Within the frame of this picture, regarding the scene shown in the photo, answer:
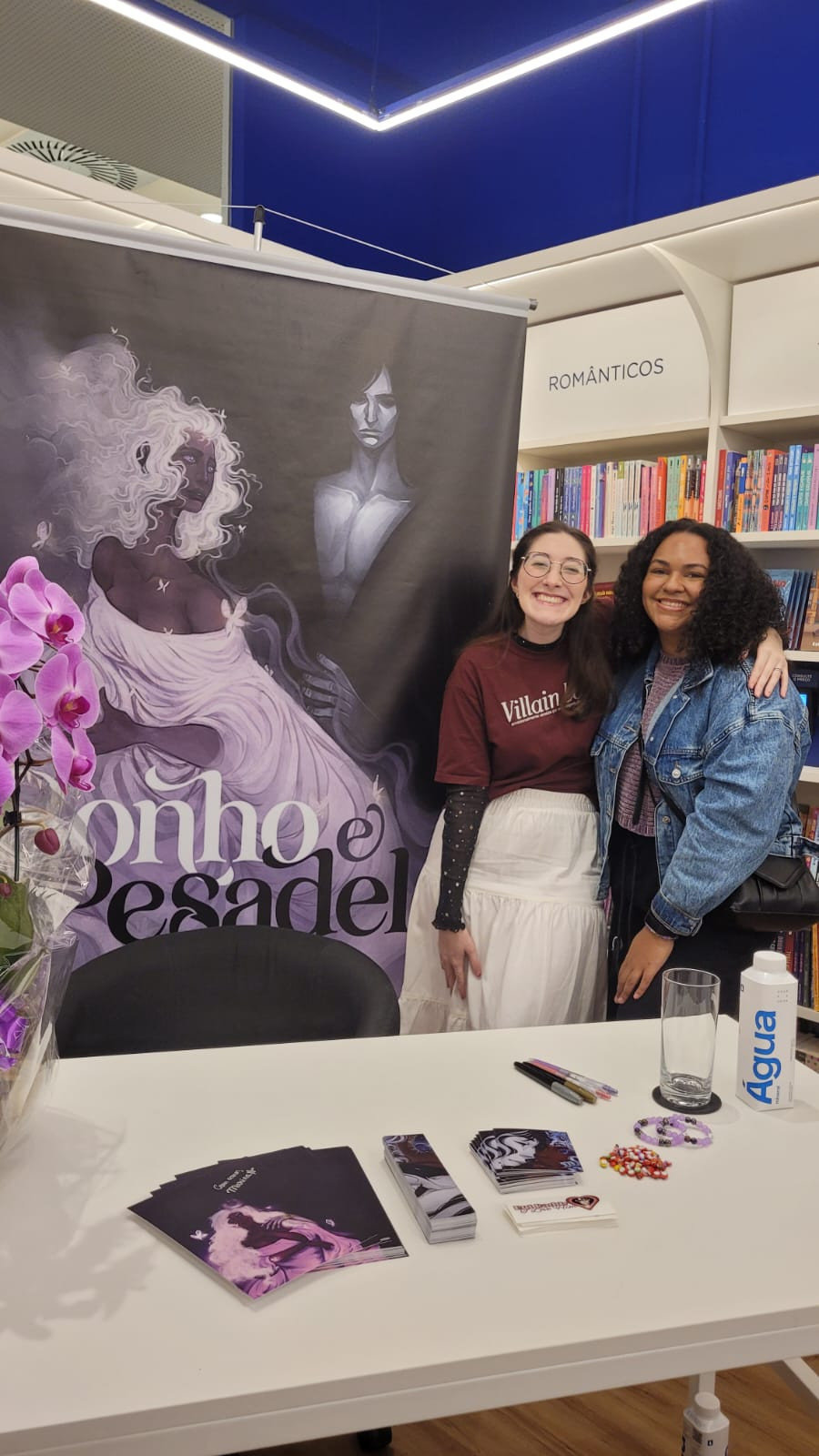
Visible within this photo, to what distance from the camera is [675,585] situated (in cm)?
218

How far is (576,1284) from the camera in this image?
0.97 m

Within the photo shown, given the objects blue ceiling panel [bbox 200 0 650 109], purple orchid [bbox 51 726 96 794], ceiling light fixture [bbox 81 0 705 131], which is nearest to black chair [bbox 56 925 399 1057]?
purple orchid [bbox 51 726 96 794]

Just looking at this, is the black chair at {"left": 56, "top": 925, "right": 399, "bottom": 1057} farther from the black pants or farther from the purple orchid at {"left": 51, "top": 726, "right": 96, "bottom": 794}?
the purple orchid at {"left": 51, "top": 726, "right": 96, "bottom": 794}

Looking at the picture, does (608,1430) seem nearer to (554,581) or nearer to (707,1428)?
(707,1428)

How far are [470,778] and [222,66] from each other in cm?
349

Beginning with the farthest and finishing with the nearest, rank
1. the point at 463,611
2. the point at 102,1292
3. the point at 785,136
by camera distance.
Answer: the point at 785,136, the point at 463,611, the point at 102,1292

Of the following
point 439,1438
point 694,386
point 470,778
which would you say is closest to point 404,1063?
point 439,1438

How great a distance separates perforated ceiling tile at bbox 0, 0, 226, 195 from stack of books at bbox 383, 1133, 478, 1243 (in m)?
3.99

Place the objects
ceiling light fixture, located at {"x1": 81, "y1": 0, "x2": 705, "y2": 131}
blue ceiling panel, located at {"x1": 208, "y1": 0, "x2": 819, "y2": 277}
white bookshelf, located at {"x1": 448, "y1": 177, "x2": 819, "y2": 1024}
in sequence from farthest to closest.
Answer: blue ceiling panel, located at {"x1": 208, "y1": 0, "x2": 819, "y2": 277} → white bookshelf, located at {"x1": 448, "y1": 177, "x2": 819, "y2": 1024} → ceiling light fixture, located at {"x1": 81, "y1": 0, "x2": 705, "y2": 131}

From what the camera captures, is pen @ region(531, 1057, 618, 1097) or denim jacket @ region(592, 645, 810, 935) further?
denim jacket @ region(592, 645, 810, 935)

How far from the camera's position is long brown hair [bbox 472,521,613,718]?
2.30 m

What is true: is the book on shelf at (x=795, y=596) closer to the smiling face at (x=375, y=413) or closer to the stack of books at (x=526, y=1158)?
the smiling face at (x=375, y=413)

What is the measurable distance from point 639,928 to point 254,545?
117 centimetres

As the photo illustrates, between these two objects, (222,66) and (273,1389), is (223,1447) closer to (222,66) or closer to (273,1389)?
(273,1389)
